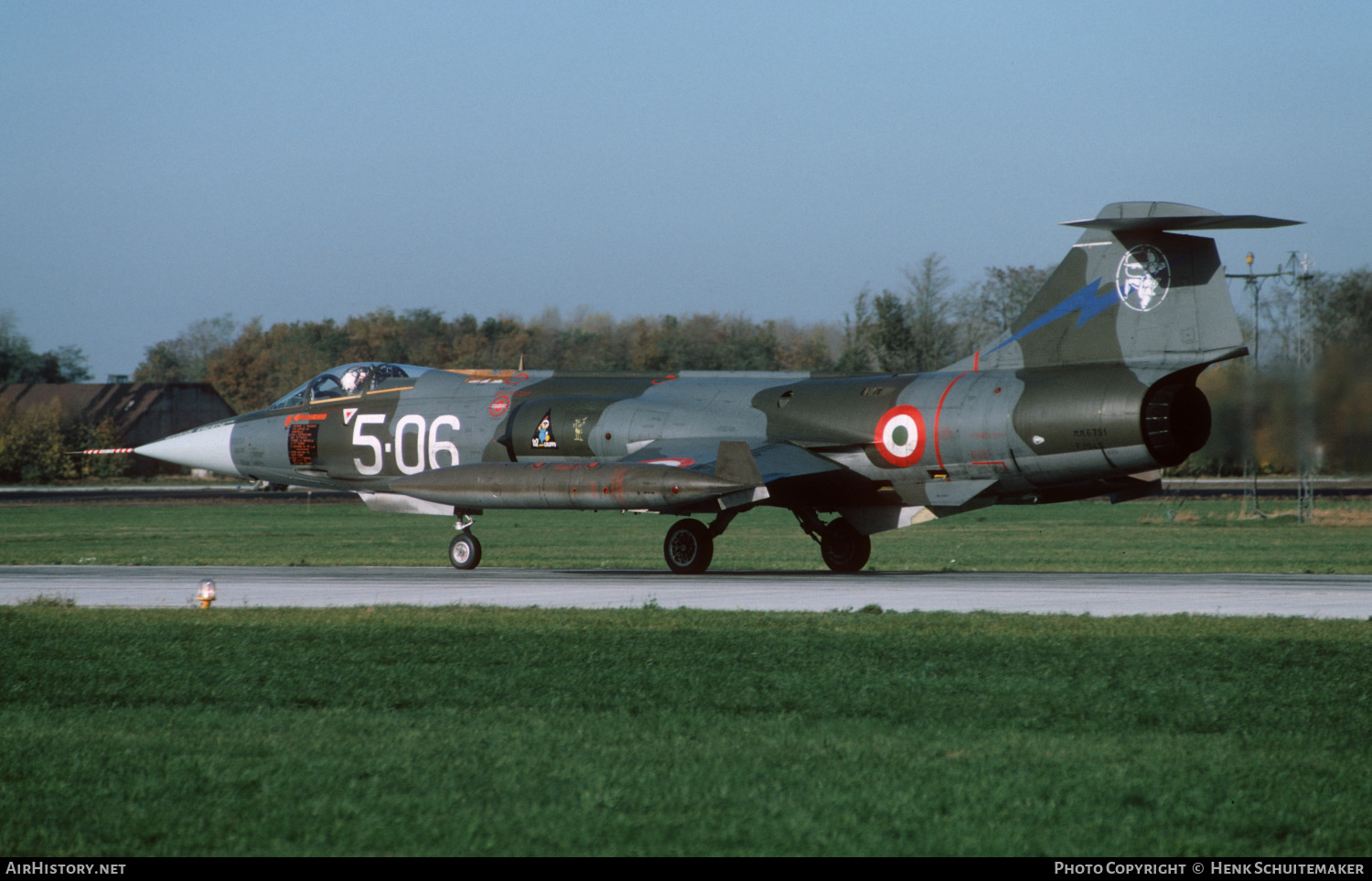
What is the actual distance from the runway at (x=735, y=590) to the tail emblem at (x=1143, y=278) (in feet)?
12.1

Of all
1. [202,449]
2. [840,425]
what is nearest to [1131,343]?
[840,425]

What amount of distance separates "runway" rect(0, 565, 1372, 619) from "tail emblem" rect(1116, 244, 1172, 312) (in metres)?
3.70

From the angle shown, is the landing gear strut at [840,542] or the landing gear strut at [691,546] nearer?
the landing gear strut at [691,546]

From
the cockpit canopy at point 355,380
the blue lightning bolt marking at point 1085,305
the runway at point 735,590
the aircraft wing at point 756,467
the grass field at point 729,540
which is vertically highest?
the blue lightning bolt marking at point 1085,305

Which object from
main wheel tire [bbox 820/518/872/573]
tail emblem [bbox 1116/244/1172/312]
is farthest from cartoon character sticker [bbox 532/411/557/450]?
tail emblem [bbox 1116/244/1172/312]

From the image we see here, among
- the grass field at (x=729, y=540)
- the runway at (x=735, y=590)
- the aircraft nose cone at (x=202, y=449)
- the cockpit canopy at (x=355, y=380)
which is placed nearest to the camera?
the runway at (x=735, y=590)

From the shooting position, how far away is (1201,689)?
9.15m

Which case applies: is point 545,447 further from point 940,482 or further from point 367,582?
point 940,482

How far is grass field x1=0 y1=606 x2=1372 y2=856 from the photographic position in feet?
19.3

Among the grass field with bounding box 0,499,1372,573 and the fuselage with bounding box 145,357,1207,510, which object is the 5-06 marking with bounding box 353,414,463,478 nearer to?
the fuselage with bounding box 145,357,1207,510

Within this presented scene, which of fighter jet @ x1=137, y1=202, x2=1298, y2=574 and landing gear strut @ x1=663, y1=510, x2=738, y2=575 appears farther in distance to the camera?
landing gear strut @ x1=663, y1=510, x2=738, y2=575

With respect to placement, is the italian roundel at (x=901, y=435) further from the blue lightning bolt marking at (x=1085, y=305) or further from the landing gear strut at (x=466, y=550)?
the landing gear strut at (x=466, y=550)

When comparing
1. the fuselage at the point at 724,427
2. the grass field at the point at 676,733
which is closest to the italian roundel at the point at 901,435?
the fuselage at the point at 724,427

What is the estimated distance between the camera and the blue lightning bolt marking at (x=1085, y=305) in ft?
57.4
